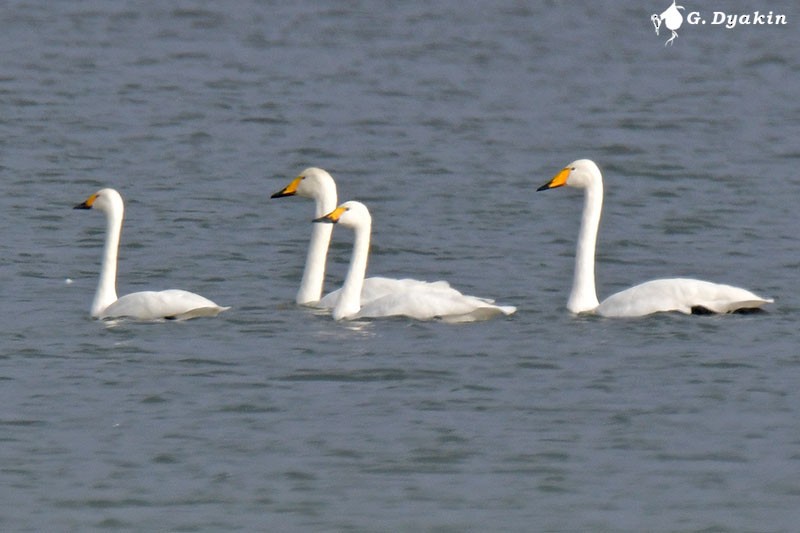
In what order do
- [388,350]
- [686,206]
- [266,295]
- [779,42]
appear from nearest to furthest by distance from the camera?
[388,350] < [266,295] < [686,206] < [779,42]

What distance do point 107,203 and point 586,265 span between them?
Result: 3495mm

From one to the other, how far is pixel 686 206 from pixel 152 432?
10.1 meters

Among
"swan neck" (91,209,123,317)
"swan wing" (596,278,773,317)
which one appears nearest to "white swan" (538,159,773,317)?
"swan wing" (596,278,773,317)

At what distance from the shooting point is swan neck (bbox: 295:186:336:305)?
15.4 m

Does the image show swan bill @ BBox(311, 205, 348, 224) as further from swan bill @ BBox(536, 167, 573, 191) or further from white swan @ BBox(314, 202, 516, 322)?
swan bill @ BBox(536, 167, 573, 191)

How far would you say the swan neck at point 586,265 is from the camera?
586 inches

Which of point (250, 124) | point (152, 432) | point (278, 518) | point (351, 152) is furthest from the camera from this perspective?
point (250, 124)

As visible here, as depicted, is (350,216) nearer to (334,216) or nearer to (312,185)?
(334,216)

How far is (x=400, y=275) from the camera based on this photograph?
56.0 feet

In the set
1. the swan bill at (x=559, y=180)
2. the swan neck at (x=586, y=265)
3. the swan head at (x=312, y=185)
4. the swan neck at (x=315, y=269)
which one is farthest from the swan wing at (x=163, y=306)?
the swan bill at (x=559, y=180)

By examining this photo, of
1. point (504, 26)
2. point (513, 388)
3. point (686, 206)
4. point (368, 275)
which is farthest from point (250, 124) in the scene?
point (513, 388)

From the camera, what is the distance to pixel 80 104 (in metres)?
27.2

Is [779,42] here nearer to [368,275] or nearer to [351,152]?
[351,152]

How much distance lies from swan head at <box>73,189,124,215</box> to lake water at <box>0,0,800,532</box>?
2.59 ft
